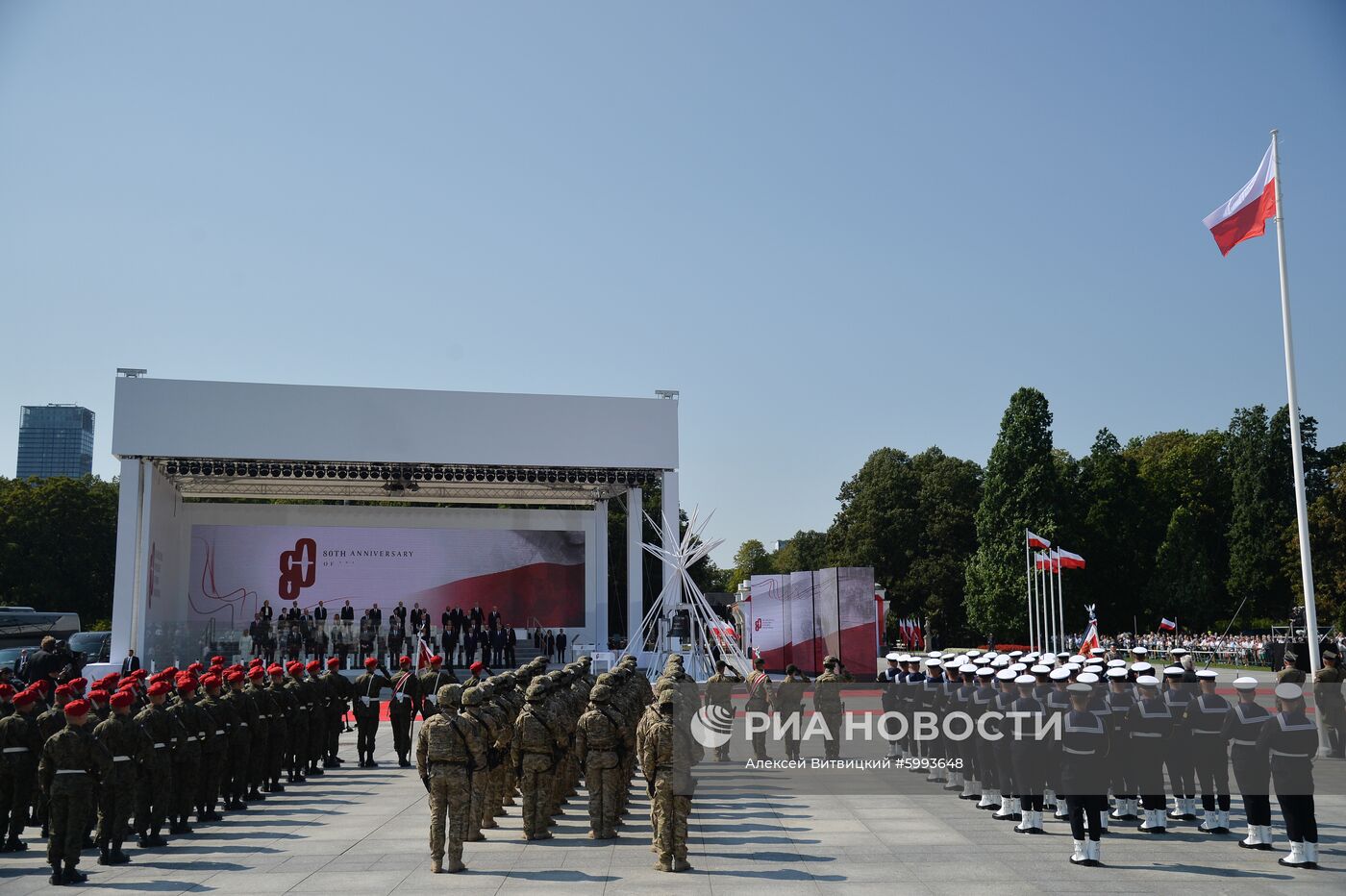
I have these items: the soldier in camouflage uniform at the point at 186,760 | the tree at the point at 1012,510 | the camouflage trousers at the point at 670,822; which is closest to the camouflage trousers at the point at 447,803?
the camouflage trousers at the point at 670,822

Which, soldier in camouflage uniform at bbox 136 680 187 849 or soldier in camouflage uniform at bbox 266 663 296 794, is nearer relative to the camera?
soldier in camouflage uniform at bbox 136 680 187 849

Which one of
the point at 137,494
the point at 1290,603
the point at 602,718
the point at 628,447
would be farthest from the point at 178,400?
the point at 1290,603

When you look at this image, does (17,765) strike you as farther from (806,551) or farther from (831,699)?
(806,551)

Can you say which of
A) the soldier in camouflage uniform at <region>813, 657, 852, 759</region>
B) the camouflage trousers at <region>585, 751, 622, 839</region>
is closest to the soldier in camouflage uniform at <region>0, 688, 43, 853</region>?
the camouflage trousers at <region>585, 751, 622, 839</region>

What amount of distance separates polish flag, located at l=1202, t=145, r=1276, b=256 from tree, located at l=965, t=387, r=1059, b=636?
3571cm

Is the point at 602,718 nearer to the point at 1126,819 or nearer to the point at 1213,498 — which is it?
the point at 1126,819

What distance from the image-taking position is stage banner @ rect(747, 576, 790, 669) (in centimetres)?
3503

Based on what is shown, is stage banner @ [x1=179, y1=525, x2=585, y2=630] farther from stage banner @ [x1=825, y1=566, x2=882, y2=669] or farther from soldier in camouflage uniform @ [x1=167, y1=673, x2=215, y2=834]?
soldier in camouflage uniform @ [x1=167, y1=673, x2=215, y2=834]

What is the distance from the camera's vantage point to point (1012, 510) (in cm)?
5316

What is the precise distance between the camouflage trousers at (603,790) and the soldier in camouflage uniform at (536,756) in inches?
17.9

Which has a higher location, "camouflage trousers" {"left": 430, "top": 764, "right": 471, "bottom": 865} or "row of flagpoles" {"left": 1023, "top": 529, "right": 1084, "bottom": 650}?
"row of flagpoles" {"left": 1023, "top": 529, "right": 1084, "bottom": 650}

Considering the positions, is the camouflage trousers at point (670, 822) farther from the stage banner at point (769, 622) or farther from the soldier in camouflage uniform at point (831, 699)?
the stage banner at point (769, 622)

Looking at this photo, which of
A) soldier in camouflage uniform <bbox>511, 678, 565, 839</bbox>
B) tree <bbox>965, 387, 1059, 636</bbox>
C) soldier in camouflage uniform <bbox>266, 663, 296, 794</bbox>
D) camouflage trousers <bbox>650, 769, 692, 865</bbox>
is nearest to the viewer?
camouflage trousers <bbox>650, 769, 692, 865</bbox>

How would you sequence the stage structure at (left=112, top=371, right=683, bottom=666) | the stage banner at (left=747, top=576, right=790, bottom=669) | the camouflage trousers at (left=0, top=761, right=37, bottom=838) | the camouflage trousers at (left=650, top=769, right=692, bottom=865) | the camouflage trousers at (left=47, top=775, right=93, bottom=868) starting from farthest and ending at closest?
the stage banner at (left=747, top=576, right=790, bottom=669), the stage structure at (left=112, top=371, right=683, bottom=666), the camouflage trousers at (left=0, top=761, right=37, bottom=838), the camouflage trousers at (left=650, top=769, right=692, bottom=865), the camouflage trousers at (left=47, top=775, right=93, bottom=868)
